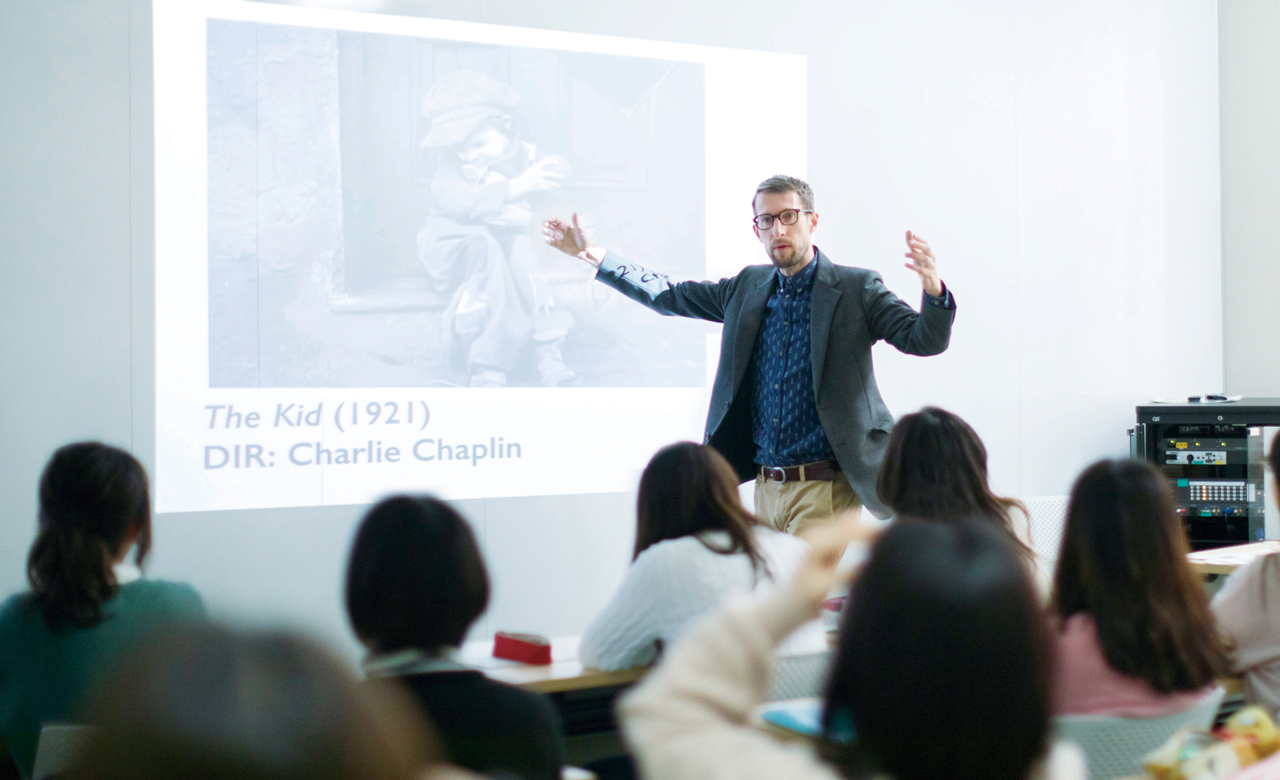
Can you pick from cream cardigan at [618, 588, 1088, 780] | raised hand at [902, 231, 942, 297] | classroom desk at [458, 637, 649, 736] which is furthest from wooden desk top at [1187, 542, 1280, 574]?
cream cardigan at [618, 588, 1088, 780]

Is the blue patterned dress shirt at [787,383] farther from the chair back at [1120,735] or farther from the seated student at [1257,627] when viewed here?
the chair back at [1120,735]

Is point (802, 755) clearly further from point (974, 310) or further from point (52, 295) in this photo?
point (974, 310)

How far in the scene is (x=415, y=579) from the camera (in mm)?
1290

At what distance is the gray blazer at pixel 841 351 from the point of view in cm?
309

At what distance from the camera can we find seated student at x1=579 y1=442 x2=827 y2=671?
73.4 inches

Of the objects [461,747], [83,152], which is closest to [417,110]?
[83,152]

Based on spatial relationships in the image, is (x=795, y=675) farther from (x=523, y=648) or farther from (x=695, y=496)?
(x=523, y=648)

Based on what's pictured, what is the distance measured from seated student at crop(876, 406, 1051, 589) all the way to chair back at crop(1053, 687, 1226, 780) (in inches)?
21.4

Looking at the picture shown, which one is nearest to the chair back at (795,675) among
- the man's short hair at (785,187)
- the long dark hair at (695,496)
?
the long dark hair at (695,496)

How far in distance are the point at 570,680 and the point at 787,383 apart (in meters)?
1.49

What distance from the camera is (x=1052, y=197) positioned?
502 centimetres

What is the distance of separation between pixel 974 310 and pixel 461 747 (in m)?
4.18

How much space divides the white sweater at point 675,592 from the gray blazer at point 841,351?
1.09 m

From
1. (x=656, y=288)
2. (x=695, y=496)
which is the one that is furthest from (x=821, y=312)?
(x=695, y=496)
